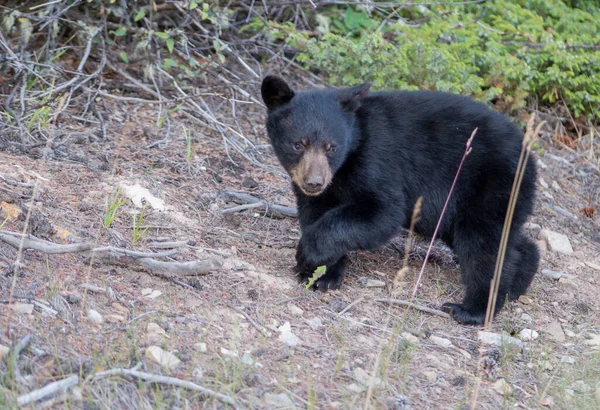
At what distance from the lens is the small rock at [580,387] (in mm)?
4016

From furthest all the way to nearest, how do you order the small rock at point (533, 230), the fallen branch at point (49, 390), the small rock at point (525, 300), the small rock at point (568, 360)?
the small rock at point (533, 230) < the small rock at point (525, 300) < the small rock at point (568, 360) < the fallen branch at point (49, 390)

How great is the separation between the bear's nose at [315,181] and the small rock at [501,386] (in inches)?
58.9

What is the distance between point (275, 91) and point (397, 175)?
934 millimetres

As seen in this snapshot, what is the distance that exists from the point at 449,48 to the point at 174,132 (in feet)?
8.97

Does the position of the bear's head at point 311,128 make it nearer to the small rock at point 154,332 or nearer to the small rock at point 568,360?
the small rock at point 154,332

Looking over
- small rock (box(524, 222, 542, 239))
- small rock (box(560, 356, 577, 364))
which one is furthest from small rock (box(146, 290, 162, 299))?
small rock (box(524, 222, 542, 239))

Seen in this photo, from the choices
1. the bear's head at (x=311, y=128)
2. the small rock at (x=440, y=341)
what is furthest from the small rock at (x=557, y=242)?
the bear's head at (x=311, y=128)

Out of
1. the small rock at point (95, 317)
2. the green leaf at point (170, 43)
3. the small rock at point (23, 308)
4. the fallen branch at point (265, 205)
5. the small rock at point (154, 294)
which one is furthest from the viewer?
the green leaf at point (170, 43)

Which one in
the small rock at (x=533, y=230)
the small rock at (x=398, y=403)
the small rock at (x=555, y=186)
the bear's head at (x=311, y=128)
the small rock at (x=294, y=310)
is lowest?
the small rock at (x=555, y=186)

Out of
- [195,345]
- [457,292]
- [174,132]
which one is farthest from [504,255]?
[174,132]

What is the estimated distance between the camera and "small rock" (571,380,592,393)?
4.02m

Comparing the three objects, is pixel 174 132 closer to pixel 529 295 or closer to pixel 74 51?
pixel 74 51

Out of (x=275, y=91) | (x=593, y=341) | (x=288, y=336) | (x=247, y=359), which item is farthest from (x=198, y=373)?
(x=593, y=341)

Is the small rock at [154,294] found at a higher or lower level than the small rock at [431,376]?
lower
